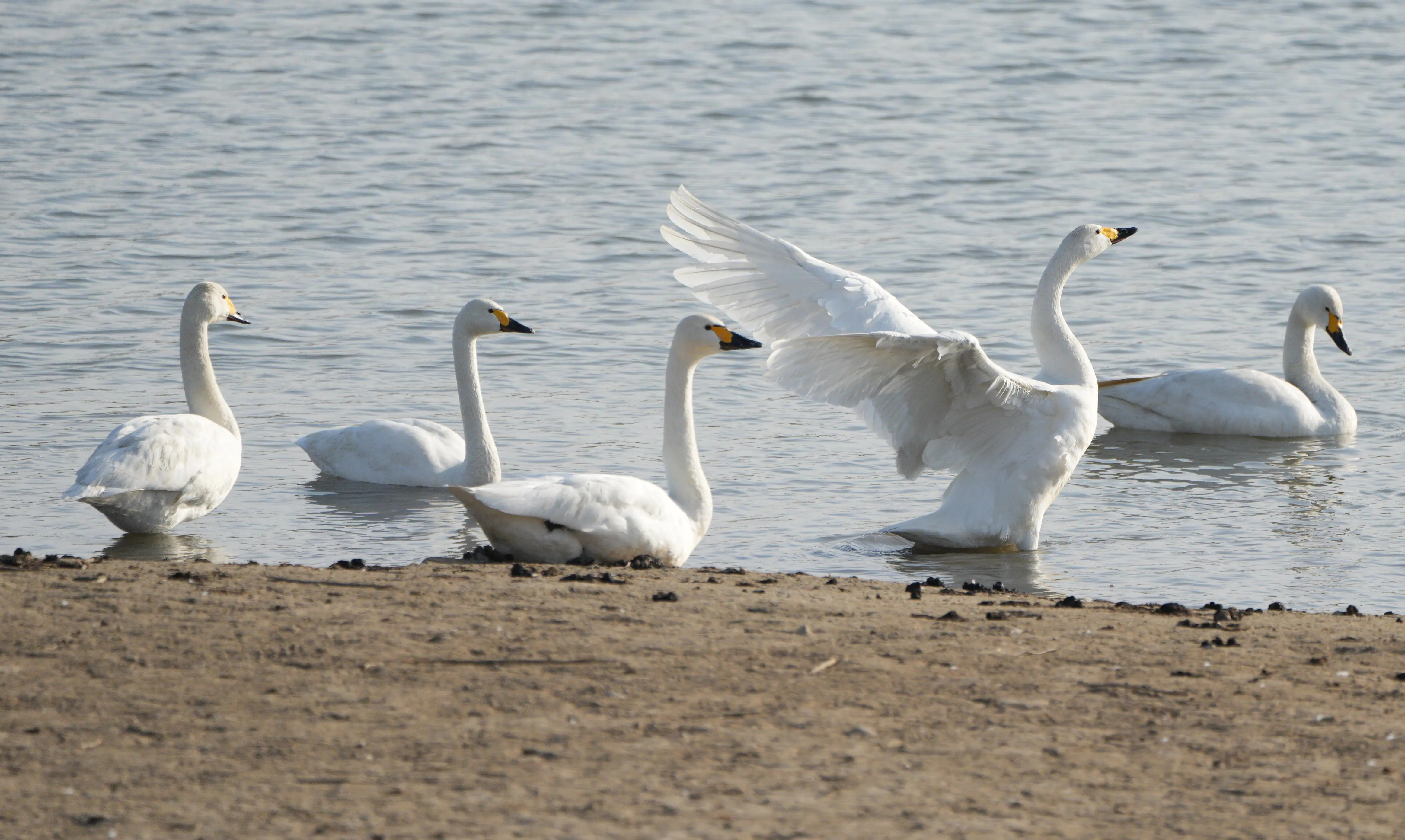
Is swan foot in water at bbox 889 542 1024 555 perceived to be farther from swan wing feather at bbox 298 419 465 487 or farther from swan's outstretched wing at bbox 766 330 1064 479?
swan wing feather at bbox 298 419 465 487

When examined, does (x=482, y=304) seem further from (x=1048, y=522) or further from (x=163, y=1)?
(x=163, y=1)

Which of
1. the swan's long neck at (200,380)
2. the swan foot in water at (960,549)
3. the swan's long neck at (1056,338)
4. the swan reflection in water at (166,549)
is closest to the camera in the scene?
the swan reflection in water at (166,549)

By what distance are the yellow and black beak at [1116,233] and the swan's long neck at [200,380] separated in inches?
176

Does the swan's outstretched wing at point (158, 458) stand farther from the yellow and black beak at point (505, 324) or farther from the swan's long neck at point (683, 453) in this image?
the swan's long neck at point (683, 453)

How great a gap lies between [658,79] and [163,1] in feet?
28.0

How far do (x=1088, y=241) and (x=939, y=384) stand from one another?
151cm

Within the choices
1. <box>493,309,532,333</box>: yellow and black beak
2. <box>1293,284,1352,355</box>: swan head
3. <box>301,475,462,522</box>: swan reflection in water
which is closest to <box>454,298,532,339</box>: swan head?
<box>493,309,532,333</box>: yellow and black beak

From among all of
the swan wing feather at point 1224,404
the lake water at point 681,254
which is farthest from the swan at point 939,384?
the swan wing feather at point 1224,404

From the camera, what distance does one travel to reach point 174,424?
8.27 meters

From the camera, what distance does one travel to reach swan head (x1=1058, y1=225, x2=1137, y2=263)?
8852mm

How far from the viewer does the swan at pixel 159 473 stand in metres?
7.82

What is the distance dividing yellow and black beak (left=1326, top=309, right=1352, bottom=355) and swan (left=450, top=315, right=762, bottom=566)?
6303 millimetres

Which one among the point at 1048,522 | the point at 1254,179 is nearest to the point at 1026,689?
the point at 1048,522

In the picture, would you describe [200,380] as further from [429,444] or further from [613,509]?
[613,509]
